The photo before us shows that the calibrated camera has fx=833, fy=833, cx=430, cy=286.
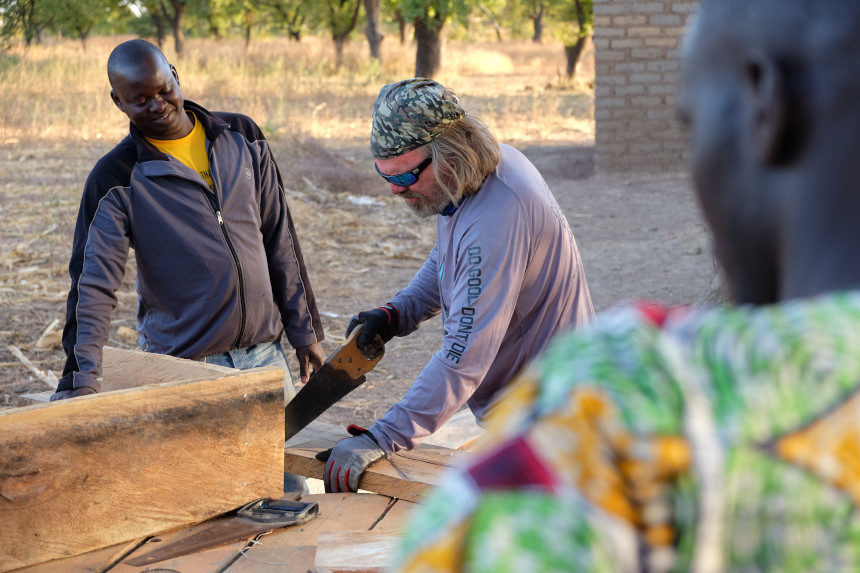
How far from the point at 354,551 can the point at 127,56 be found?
2448mm

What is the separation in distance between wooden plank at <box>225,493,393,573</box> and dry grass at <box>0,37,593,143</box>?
32.1 ft

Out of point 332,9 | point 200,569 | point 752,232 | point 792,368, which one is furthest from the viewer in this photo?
point 332,9

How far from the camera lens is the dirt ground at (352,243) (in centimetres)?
668

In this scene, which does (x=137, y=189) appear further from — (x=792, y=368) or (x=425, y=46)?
(x=425, y=46)

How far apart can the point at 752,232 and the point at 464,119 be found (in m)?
2.36

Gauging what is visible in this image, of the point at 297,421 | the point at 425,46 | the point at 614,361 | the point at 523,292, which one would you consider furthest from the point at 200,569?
the point at 425,46

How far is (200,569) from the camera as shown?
6.56ft

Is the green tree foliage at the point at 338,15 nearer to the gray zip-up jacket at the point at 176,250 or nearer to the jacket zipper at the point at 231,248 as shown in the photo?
the gray zip-up jacket at the point at 176,250

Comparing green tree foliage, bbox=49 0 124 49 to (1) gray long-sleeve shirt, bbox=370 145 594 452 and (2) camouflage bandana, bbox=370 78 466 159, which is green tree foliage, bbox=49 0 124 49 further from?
(1) gray long-sleeve shirt, bbox=370 145 594 452

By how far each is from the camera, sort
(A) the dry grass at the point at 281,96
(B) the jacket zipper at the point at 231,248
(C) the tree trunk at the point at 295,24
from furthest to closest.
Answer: (C) the tree trunk at the point at 295,24
(A) the dry grass at the point at 281,96
(B) the jacket zipper at the point at 231,248

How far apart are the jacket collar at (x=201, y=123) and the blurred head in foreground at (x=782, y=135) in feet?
9.98

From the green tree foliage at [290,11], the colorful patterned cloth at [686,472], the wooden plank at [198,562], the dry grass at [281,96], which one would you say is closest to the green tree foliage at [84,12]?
the dry grass at [281,96]

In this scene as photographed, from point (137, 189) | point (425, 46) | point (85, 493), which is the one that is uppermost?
point (425, 46)

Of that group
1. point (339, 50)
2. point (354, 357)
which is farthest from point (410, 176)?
point (339, 50)
